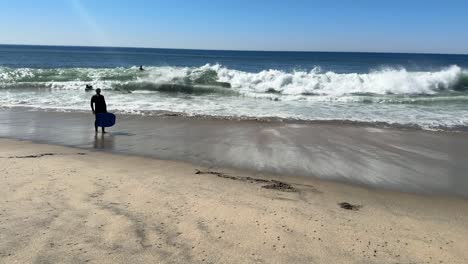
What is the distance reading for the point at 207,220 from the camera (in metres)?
5.02

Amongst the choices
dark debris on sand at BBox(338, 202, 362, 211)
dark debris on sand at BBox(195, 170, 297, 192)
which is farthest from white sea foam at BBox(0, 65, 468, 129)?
dark debris on sand at BBox(338, 202, 362, 211)

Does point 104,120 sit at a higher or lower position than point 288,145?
higher

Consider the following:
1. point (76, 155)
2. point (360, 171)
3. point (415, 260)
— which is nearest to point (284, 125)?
point (360, 171)

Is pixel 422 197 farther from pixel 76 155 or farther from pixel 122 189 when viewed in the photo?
pixel 76 155

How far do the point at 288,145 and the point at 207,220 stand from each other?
5694 mm

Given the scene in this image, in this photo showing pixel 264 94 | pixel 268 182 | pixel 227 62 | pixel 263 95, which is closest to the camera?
pixel 268 182

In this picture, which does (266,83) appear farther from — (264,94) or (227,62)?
(227,62)

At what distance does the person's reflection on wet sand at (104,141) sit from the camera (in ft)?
32.6

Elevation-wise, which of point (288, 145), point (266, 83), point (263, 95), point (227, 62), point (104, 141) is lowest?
point (104, 141)

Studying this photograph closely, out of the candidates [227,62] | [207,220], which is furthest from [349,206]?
[227,62]

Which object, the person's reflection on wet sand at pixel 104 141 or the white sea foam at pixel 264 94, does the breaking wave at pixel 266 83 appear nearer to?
the white sea foam at pixel 264 94

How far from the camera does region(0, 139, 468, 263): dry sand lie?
4.21 m

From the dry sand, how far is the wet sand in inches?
37.0

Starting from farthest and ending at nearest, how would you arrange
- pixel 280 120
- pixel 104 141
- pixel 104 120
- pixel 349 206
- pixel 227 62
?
pixel 227 62
pixel 280 120
pixel 104 120
pixel 104 141
pixel 349 206
